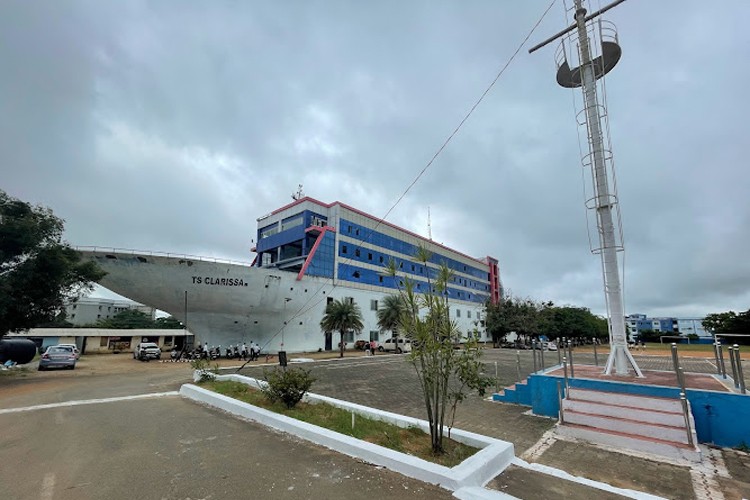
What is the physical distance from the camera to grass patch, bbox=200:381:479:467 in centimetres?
426

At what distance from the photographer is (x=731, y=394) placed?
5656mm

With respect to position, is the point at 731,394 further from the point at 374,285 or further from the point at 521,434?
the point at 374,285

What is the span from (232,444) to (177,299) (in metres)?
23.3

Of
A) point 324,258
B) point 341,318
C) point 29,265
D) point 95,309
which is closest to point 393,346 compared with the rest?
point 341,318

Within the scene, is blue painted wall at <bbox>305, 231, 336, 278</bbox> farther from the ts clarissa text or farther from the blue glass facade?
the ts clarissa text

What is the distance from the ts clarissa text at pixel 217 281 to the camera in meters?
25.0

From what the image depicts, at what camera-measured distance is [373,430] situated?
5.15 metres

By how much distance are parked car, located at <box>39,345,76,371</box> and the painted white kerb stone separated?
18.5 meters

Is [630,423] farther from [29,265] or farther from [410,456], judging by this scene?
[29,265]

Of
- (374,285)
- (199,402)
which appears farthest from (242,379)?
(374,285)

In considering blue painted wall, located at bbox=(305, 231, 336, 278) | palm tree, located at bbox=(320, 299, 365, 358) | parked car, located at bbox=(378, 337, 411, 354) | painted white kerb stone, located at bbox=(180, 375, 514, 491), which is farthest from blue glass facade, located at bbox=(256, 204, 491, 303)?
painted white kerb stone, located at bbox=(180, 375, 514, 491)

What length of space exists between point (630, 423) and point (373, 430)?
4.24 meters

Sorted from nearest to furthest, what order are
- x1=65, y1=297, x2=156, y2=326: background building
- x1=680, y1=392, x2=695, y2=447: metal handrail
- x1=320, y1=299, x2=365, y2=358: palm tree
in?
x1=680, y1=392, x2=695, y2=447: metal handrail
x1=320, y1=299, x2=365, y2=358: palm tree
x1=65, y1=297, x2=156, y2=326: background building

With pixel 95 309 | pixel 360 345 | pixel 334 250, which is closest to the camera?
pixel 360 345
